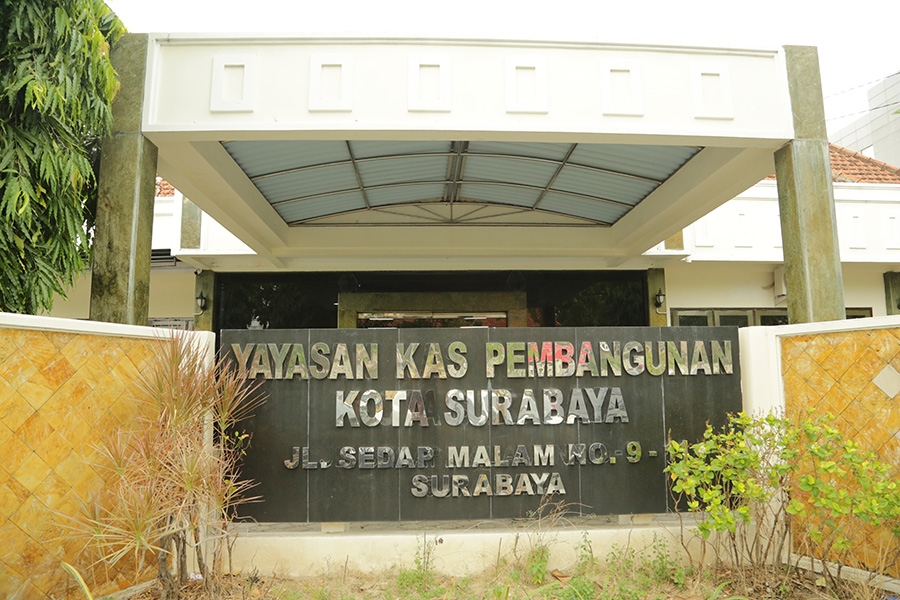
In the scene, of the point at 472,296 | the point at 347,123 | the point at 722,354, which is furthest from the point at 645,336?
the point at 472,296

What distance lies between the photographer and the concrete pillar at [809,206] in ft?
20.2

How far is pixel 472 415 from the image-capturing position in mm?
5430

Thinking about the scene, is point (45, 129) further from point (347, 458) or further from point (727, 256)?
point (727, 256)

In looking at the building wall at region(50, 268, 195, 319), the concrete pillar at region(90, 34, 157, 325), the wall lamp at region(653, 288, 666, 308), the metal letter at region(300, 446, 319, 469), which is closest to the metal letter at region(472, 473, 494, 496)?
the metal letter at region(300, 446, 319, 469)

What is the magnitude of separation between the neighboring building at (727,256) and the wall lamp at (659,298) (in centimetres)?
50

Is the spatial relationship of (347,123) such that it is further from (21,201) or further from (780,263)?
(780,263)

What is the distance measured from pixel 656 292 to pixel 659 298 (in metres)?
0.15

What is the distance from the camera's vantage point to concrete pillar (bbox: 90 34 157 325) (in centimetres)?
579

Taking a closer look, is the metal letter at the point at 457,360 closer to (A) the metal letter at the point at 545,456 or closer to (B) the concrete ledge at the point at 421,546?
(A) the metal letter at the point at 545,456

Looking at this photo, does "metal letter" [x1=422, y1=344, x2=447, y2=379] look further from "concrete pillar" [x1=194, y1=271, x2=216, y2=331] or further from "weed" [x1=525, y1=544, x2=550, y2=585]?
"concrete pillar" [x1=194, y1=271, x2=216, y2=331]

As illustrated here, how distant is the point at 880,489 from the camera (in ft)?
12.3

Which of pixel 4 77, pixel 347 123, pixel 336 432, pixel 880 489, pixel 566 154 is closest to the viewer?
pixel 880 489

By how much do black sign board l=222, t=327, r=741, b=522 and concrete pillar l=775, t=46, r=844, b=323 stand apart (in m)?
1.26

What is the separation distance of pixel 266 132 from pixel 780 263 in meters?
9.72
